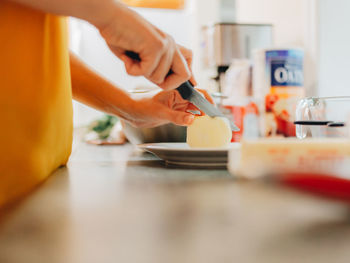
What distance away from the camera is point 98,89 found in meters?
0.82

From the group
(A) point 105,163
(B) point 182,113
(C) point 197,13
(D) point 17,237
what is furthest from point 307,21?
(C) point 197,13

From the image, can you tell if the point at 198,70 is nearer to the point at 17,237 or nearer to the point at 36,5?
the point at 36,5

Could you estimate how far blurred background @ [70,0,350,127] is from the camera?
1.40 m

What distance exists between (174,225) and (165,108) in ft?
1.62

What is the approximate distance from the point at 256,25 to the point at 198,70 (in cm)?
112

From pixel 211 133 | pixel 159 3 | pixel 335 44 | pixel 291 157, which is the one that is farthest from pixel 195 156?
pixel 159 3

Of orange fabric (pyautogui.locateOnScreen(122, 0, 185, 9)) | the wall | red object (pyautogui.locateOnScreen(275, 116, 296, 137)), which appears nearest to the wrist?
red object (pyautogui.locateOnScreen(275, 116, 296, 137))

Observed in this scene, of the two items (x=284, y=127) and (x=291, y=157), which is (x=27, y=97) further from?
(x=284, y=127)

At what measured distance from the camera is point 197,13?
3.07 meters

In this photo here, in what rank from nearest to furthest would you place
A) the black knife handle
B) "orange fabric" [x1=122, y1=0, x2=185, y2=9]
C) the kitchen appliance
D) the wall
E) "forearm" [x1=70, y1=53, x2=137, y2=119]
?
1. the black knife handle
2. "forearm" [x1=70, y1=53, x2=137, y2=119]
3. the wall
4. the kitchen appliance
5. "orange fabric" [x1=122, y1=0, x2=185, y2=9]

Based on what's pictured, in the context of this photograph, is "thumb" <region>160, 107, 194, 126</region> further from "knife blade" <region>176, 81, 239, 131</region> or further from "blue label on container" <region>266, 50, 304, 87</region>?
"blue label on container" <region>266, 50, 304, 87</region>

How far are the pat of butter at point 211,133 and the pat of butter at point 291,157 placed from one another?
13.7 inches

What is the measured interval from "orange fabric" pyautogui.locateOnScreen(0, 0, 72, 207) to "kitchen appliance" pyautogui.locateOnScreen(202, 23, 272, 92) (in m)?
1.36

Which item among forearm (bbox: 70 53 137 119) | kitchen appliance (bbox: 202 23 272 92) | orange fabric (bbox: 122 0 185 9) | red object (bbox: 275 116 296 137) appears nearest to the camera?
forearm (bbox: 70 53 137 119)
